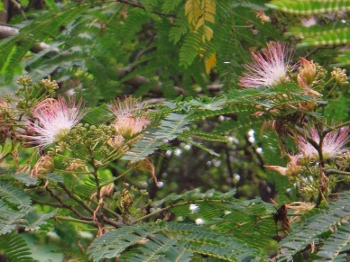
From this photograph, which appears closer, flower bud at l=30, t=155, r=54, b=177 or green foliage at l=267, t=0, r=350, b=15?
green foliage at l=267, t=0, r=350, b=15

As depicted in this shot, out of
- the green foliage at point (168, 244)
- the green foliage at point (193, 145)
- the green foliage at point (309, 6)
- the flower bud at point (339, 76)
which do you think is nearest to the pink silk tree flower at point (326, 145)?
the green foliage at point (193, 145)

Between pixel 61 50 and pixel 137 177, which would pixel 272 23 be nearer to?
pixel 61 50

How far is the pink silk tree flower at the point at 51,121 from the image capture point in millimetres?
2172

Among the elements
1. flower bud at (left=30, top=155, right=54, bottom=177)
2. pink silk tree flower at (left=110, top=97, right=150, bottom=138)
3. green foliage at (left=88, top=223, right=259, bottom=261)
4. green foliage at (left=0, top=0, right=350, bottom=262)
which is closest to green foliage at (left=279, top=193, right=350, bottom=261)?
green foliage at (left=0, top=0, right=350, bottom=262)

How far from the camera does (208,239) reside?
196cm

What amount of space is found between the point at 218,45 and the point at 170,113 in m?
1.33

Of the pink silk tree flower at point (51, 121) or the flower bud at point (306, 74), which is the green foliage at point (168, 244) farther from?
the flower bud at point (306, 74)

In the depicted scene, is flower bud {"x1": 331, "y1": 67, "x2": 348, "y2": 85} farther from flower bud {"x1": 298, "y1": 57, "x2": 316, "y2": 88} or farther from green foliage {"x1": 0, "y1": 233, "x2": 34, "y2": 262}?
green foliage {"x1": 0, "y1": 233, "x2": 34, "y2": 262}

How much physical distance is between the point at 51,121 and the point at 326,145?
3.07 feet

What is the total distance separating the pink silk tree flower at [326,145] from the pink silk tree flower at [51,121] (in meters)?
0.73

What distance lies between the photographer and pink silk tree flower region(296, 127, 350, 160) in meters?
2.22

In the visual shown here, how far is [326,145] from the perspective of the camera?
235 centimetres

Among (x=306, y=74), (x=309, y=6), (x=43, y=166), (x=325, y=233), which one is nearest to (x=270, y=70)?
(x=306, y=74)

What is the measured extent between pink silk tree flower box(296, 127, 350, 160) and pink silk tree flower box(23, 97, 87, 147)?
0.73 meters
